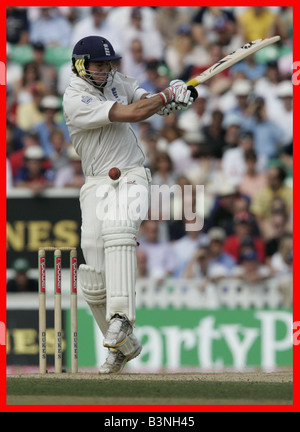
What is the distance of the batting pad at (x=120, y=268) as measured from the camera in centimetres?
712

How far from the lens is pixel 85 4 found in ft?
46.1

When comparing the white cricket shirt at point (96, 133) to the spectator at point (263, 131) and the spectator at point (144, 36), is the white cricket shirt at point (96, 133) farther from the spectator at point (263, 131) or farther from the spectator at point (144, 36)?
the spectator at point (144, 36)

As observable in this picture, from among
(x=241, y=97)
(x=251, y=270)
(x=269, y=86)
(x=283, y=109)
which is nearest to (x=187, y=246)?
(x=251, y=270)

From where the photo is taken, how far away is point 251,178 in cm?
1226

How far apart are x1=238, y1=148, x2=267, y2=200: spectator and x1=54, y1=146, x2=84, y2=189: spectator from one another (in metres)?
1.91

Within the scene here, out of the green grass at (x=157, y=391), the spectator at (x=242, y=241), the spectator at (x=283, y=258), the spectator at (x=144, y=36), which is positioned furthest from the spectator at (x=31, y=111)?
the green grass at (x=157, y=391)

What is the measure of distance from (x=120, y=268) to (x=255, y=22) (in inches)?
298

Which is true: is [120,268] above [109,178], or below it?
below

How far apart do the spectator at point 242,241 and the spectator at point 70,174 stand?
1856 millimetres

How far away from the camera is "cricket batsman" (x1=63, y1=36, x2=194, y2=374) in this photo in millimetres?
7117

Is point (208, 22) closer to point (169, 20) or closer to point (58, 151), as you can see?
point (169, 20)

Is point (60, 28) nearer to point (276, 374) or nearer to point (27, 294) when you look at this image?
point (27, 294)

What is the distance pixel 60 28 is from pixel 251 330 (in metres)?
5.65

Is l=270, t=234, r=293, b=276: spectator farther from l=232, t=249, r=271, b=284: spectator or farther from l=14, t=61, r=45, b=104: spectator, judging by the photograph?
l=14, t=61, r=45, b=104: spectator
